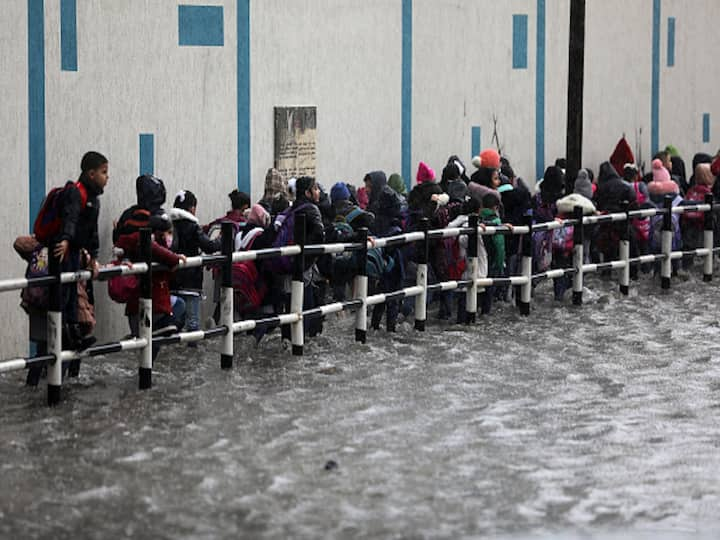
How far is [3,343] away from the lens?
14.2m

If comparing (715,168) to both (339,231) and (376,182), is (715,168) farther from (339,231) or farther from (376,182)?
(339,231)

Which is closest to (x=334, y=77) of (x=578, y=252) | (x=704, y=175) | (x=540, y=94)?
(x=578, y=252)

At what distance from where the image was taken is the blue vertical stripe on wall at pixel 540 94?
2353cm

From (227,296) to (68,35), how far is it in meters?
2.92

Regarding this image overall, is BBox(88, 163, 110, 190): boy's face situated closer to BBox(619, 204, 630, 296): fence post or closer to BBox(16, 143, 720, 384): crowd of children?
BBox(16, 143, 720, 384): crowd of children

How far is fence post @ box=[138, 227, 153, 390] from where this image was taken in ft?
40.8

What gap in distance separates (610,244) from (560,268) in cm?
137

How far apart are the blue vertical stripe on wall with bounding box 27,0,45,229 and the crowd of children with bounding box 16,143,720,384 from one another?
76 centimetres

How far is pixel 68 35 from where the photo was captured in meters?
14.9

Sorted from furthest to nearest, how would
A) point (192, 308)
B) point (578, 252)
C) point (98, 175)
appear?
point (578, 252)
point (192, 308)
point (98, 175)

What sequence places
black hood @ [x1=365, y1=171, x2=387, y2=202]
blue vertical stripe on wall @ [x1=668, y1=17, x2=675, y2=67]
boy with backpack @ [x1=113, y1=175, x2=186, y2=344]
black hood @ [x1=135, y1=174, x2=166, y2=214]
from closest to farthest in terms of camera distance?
boy with backpack @ [x1=113, y1=175, x2=186, y2=344], black hood @ [x1=135, y1=174, x2=166, y2=214], black hood @ [x1=365, y1=171, x2=387, y2=202], blue vertical stripe on wall @ [x1=668, y1=17, x2=675, y2=67]

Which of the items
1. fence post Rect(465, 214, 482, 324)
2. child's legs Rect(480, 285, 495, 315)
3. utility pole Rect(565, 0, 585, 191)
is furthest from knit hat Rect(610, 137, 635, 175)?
fence post Rect(465, 214, 482, 324)

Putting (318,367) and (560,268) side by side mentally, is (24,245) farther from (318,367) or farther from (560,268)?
(560,268)

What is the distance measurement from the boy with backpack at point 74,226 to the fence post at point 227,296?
3.91 feet
